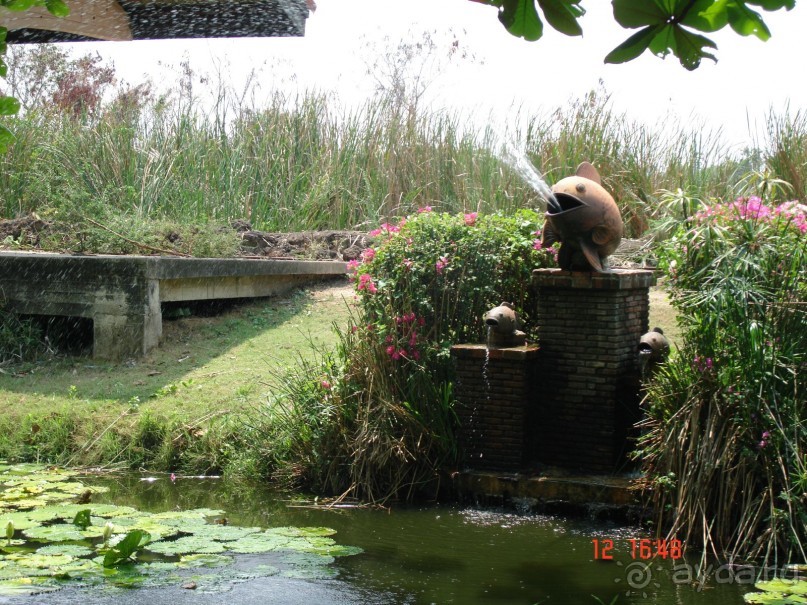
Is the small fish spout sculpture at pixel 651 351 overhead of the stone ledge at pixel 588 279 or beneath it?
beneath

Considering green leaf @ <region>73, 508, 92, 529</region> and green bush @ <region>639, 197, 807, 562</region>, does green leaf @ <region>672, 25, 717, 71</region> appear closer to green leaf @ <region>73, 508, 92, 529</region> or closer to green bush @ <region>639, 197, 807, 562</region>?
green bush @ <region>639, 197, 807, 562</region>

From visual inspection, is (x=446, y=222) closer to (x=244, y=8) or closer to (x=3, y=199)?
(x=244, y=8)

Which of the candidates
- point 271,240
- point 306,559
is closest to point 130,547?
point 306,559

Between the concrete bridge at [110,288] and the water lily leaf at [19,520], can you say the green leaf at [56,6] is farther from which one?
the concrete bridge at [110,288]

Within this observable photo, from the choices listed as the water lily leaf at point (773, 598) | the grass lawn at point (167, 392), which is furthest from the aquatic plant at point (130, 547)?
the water lily leaf at point (773, 598)

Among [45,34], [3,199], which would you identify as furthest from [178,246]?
[45,34]

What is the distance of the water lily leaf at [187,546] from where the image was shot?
4.80m

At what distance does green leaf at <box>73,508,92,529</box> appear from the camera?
5113 millimetres

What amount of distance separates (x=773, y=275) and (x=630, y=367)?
1.25 metres

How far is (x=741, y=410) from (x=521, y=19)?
354 centimetres

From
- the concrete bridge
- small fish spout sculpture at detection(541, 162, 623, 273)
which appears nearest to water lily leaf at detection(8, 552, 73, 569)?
small fish spout sculpture at detection(541, 162, 623, 273)

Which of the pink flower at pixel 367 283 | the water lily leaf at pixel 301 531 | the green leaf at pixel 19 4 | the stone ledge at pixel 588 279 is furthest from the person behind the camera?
the pink flower at pixel 367 283

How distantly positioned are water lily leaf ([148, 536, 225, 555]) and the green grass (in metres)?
1.85

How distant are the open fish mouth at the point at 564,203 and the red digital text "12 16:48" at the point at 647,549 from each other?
2.18 m
